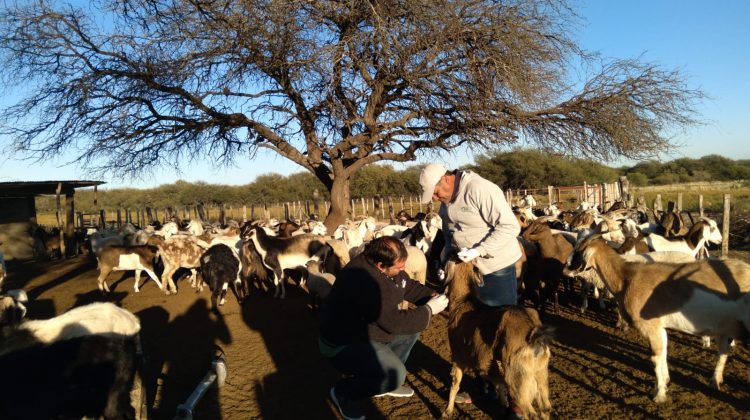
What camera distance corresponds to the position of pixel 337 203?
15.8 meters

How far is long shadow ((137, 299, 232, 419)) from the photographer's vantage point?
502 centimetres

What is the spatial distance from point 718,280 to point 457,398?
2626mm

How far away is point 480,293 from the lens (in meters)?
4.32

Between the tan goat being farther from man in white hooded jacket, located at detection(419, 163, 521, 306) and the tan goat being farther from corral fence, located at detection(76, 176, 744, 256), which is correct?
corral fence, located at detection(76, 176, 744, 256)

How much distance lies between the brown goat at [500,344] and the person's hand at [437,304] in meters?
0.21

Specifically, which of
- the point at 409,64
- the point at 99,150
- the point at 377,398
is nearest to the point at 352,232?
the point at 409,64

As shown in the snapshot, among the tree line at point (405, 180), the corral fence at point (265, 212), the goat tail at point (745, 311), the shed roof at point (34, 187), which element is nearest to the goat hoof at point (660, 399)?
the goat tail at point (745, 311)

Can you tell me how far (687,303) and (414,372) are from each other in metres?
2.82

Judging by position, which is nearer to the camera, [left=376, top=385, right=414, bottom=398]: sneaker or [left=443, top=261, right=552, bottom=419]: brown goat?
[left=443, top=261, right=552, bottom=419]: brown goat

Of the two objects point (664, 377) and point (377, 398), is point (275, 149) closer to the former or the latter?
point (377, 398)

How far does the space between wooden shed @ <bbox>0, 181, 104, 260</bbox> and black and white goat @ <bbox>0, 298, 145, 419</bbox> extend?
57.5 feet

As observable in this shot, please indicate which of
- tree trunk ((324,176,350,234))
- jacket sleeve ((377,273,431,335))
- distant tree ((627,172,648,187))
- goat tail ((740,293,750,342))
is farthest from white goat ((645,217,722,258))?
distant tree ((627,172,648,187))

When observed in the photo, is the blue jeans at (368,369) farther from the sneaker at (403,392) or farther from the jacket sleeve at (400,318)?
the sneaker at (403,392)

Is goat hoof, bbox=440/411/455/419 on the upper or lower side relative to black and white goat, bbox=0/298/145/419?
lower
